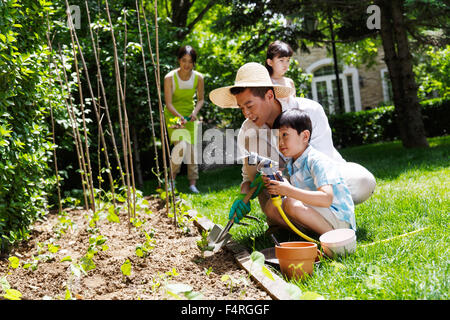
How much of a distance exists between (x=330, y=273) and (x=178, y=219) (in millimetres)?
1441

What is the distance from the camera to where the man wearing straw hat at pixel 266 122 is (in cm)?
240

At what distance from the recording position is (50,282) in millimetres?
2107

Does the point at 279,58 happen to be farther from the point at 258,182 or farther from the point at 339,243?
the point at 339,243

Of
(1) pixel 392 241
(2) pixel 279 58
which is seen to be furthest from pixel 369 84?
(1) pixel 392 241

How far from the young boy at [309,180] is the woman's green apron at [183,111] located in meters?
2.21

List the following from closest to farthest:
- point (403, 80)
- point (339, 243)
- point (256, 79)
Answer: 1. point (339, 243)
2. point (256, 79)
3. point (403, 80)

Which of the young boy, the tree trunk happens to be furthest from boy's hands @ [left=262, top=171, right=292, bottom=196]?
the tree trunk

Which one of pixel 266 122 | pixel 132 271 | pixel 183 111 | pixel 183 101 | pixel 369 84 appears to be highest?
pixel 369 84

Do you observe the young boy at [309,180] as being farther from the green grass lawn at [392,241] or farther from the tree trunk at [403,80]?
the tree trunk at [403,80]

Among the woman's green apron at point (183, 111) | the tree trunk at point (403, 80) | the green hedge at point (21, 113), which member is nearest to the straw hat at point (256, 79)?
the green hedge at point (21, 113)

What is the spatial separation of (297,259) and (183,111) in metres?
3.05

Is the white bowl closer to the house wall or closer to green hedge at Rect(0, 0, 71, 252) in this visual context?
green hedge at Rect(0, 0, 71, 252)

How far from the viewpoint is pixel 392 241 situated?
2152mm
